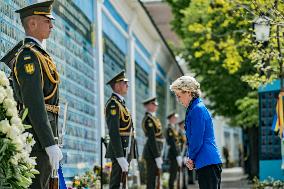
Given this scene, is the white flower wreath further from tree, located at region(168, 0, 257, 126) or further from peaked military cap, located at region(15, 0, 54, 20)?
tree, located at region(168, 0, 257, 126)

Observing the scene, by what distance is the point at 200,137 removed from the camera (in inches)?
303

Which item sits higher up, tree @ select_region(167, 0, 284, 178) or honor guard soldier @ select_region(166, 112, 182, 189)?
tree @ select_region(167, 0, 284, 178)

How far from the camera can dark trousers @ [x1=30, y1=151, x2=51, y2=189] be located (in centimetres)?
602

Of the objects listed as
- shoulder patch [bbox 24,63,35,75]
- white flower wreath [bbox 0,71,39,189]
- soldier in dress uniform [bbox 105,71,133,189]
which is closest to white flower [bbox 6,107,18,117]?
white flower wreath [bbox 0,71,39,189]

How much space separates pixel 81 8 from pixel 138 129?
7.66 meters

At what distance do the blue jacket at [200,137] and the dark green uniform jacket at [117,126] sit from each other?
8.54ft

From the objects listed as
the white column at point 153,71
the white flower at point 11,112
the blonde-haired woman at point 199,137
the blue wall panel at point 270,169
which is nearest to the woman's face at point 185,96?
the blonde-haired woman at point 199,137

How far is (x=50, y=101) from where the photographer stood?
6.32m

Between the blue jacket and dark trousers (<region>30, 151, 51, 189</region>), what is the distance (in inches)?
80.6

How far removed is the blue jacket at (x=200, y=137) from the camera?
7.68m

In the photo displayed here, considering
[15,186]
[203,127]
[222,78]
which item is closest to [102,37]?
[203,127]

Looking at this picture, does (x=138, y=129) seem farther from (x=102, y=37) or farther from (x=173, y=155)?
(x=102, y=37)

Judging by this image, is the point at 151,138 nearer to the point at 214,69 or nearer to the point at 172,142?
the point at 172,142

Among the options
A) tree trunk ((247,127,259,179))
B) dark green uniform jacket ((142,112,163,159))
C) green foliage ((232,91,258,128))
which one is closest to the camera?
dark green uniform jacket ((142,112,163,159))
